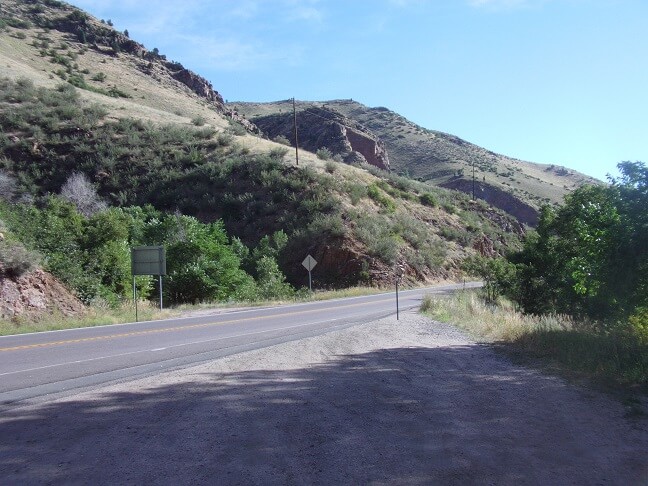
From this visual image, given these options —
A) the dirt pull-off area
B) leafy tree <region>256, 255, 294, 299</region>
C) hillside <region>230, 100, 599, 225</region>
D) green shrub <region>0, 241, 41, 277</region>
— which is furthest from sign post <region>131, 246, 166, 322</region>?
hillside <region>230, 100, 599, 225</region>

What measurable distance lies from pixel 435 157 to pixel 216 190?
6956cm

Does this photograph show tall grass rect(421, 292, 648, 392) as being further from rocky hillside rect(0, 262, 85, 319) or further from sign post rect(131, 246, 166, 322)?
rocky hillside rect(0, 262, 85, 319)

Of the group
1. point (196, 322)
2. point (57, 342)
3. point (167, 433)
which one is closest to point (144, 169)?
point (196, 322)

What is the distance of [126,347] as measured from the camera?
13531 millimetres

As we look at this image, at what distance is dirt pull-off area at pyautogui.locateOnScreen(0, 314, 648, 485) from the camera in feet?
17.1

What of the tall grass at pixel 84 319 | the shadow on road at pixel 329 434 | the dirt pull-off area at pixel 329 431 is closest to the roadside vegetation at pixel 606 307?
the dirt pull-off area at pixel 329 431

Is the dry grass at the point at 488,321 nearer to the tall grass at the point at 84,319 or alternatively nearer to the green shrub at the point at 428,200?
the tall grass at the point at 84,319

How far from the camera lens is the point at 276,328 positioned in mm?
17859

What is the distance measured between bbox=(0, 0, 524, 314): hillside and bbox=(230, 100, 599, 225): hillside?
25536mm

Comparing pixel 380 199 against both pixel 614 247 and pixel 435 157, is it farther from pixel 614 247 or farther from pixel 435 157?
pixel 435 157

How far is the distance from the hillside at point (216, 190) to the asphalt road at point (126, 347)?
11235 millimetres

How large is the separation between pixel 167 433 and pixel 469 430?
313cm

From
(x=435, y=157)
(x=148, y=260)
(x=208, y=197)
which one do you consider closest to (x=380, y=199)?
(x=208, y=197)

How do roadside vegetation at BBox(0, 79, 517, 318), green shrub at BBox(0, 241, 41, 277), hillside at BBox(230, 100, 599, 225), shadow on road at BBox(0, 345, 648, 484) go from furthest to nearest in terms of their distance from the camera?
hillside at BBox(230, 100, 599, 225), roadside vegetation at BBox(0, 79, 517, 318), green shrub at BBox(0, 241, 41, 277), shadow on road at BBox(0, 345, 648, 484)
